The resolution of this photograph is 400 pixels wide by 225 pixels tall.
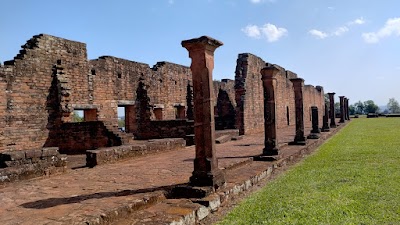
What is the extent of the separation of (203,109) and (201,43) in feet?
3.55

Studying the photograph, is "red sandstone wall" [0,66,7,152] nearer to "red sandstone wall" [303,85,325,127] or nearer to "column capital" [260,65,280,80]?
"column capital" [260,65,280,80]

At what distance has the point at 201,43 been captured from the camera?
5.49 metres

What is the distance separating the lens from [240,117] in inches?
707

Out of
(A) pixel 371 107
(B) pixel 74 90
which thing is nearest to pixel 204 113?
(B) pixel 74 90

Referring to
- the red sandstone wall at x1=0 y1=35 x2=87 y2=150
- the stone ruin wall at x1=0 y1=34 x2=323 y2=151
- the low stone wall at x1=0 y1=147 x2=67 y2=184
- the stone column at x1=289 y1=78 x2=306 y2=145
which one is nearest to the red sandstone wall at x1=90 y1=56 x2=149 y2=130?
the stone ruin wall at x1=0 y1=34 x2=323 y2=151

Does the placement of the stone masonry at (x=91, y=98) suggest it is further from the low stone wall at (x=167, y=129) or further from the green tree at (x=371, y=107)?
the green tree at (x=371, y=107)

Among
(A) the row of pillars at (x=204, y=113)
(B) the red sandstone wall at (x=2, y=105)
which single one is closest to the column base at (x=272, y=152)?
(A) the row of pillars at (x=204, y=113)

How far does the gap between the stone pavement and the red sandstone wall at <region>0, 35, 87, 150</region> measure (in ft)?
17.2

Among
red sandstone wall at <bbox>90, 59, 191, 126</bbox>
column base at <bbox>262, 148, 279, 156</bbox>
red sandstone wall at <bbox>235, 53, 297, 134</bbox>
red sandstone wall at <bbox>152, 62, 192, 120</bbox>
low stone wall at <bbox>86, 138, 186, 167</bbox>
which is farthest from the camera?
red sandstone wall at <bbox>152, 62, 192, 120</bbox>

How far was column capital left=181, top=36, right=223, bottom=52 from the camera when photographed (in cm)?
548

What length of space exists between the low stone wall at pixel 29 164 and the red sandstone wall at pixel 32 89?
504 centimetres

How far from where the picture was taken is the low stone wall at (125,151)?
28.6 feet

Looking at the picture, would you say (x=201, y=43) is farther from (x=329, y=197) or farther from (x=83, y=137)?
(x=83, y=137)

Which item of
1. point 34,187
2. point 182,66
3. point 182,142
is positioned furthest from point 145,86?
point 34,187
